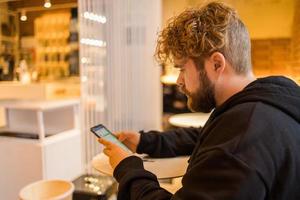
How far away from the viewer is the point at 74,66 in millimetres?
3674

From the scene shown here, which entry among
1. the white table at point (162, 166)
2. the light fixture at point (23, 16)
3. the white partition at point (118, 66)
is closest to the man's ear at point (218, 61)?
the white table at point (162, 166)

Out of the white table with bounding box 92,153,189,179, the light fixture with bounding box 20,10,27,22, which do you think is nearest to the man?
the white table with bounding box 92,153,189,179

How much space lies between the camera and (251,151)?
554 millimetres

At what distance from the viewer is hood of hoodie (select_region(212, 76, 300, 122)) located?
64cm

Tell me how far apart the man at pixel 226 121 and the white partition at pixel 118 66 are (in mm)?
916

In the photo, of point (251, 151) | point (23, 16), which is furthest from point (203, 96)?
point (23, 16)

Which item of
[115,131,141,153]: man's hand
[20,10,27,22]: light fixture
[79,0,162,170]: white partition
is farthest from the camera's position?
[20,10,27,22]: light fixture

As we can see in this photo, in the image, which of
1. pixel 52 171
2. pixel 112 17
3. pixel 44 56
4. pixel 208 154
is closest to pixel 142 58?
pixel 112 17

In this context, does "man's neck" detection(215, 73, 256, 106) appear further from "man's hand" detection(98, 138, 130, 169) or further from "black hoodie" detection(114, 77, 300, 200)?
"man's hand" detection(98, 138, 130, 169)

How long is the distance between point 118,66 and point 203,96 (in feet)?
4.17

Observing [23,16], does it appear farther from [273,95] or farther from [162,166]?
[273,95]

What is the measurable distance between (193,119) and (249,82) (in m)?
1.68

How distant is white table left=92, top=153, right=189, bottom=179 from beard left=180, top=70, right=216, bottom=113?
0.30m

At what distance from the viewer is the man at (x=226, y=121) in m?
0.55
